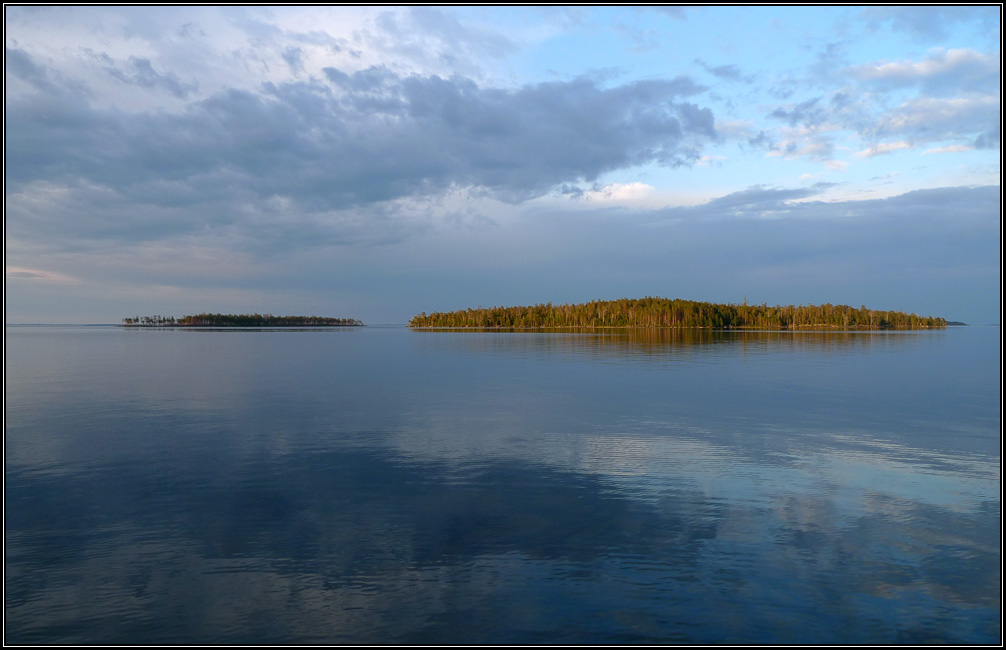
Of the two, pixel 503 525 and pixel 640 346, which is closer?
pixel 503 525

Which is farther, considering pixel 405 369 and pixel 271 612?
pixel 405 369

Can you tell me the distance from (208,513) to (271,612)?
6.52 metres

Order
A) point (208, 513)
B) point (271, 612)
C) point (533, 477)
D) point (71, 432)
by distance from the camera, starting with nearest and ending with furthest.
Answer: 1. point (271, 612)
2. point (208, 513)
3. point (533, 477)
4. point (71, 432)

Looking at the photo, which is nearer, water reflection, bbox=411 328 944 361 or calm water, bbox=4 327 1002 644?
calm water, bbox=4 327 1002 644

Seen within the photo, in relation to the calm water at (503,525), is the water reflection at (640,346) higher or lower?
higher

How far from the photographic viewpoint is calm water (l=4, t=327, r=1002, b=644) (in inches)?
414

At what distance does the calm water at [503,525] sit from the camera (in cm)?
1052

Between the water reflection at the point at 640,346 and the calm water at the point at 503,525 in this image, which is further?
the water reflection at the point at 640,346

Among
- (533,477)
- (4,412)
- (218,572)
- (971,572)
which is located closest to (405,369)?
(4,412)

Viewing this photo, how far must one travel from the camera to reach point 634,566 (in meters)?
12.5

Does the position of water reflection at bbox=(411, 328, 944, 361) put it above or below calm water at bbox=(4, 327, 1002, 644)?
above

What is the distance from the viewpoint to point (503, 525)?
14820 millimetres

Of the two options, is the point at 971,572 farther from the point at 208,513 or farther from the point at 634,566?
the point at 208,513

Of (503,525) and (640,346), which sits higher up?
(640,346)
